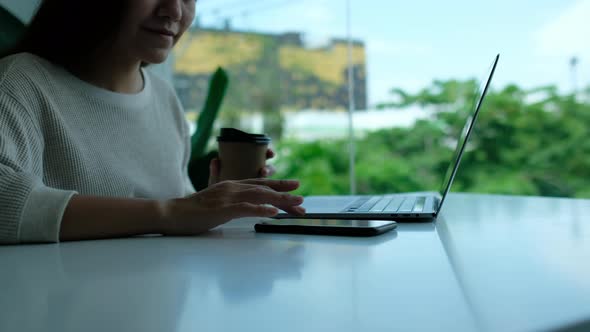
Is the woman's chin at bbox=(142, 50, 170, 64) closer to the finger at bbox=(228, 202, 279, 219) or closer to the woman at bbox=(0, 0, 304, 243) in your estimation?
the woman at bbox=(0, 0, 304, 243)

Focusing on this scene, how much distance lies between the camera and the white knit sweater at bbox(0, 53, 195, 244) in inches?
24.7

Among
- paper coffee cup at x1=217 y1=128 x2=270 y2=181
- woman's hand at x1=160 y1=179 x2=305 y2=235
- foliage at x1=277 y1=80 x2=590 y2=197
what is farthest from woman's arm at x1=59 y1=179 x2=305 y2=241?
foliage at x1=277 y1=80 x2=590 y2=197

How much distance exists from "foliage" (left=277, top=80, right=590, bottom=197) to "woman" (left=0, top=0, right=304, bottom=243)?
476 centimetres

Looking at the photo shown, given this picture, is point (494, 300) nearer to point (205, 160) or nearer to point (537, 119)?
point (205, 160)

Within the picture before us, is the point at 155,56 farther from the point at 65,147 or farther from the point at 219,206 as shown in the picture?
the point at 219,206

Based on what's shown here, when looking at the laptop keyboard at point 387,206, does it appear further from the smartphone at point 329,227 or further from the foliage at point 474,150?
the foliage at point 474,150

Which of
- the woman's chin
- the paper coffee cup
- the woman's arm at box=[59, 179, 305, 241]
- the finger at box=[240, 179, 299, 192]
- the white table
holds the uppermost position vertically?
the woman's chin

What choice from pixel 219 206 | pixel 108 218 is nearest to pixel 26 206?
pixel 108 218

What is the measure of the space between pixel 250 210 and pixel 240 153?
233 millimetres

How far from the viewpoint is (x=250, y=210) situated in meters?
0.65

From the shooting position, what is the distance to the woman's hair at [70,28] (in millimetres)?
1034

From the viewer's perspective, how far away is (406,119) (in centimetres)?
597

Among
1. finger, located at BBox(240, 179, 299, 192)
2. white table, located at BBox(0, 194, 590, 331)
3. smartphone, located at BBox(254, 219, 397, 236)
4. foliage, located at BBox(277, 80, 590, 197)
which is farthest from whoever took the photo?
foliage, located at BBox(277, 80, 590, 197)

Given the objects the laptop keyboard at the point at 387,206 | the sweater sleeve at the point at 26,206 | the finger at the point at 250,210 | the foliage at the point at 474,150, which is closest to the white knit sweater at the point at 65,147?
the sweater sleeve at the point at 26,206
